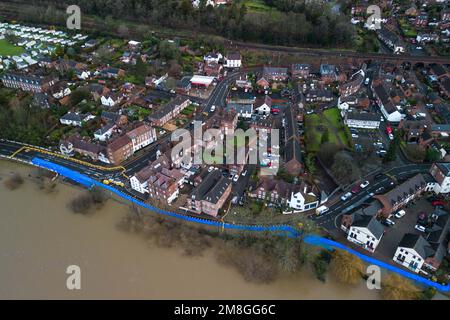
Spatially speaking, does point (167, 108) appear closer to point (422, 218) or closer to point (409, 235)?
point (409, 235)

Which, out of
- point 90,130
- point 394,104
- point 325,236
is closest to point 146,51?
point 90,130

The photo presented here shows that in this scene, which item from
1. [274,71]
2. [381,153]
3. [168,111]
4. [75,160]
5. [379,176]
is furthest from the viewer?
[274,71]

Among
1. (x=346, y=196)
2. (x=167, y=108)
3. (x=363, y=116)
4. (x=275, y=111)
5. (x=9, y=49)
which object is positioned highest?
(x=9, y=49)

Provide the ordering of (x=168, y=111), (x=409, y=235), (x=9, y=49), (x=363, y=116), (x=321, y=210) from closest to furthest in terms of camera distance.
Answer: (x=409, y=235), (x=321, y=210), (x=363, y=116), (x=168, y=111), (x=9, y=49)

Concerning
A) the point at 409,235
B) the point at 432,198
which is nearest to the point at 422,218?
the point at 432,198

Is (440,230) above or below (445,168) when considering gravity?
below
